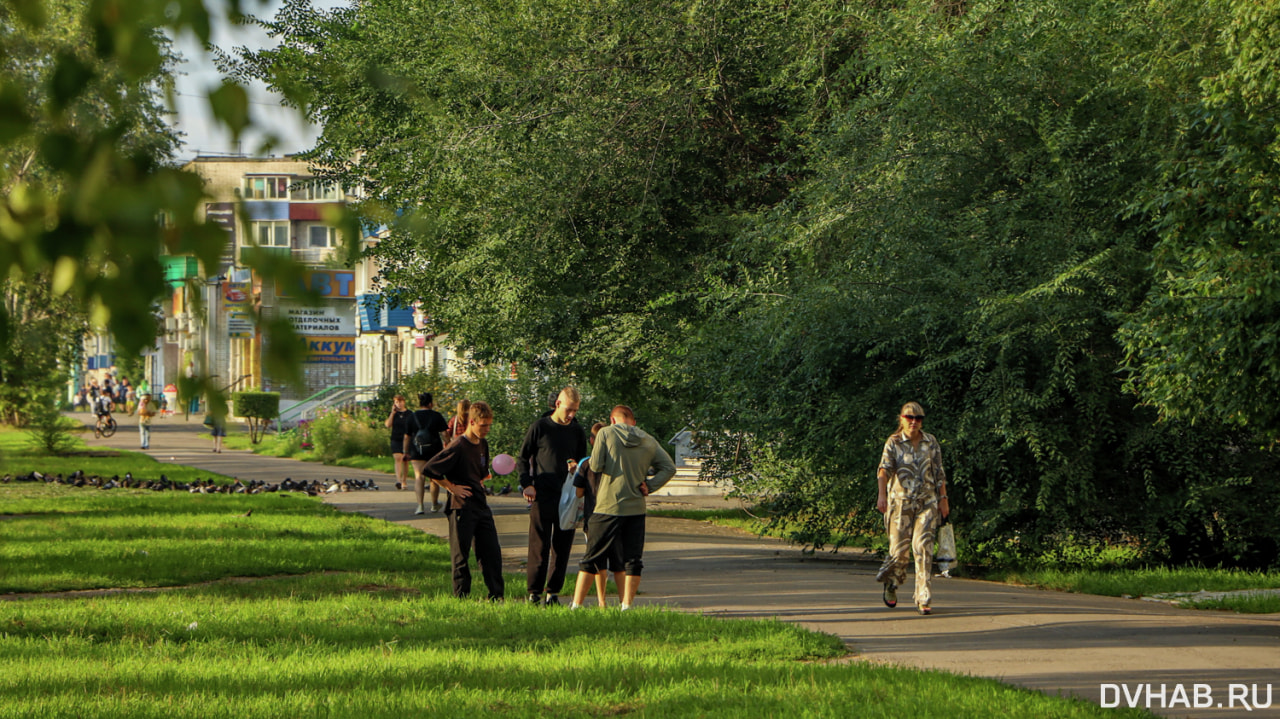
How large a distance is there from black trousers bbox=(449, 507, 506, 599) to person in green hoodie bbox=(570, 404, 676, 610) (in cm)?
90

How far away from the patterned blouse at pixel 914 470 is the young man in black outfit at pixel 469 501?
10.7ft

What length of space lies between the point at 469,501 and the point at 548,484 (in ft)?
2.18

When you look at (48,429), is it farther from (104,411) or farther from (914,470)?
(914,470)

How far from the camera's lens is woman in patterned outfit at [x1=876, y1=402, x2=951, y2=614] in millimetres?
10555

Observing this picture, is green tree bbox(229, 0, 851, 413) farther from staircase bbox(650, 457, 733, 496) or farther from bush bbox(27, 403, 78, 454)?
bush bbox(27, 403, 78, 454)

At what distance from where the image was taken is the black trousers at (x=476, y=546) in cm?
1075

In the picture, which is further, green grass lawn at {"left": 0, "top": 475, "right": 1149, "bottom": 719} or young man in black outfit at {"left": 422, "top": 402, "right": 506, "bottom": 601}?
young man in black outfit at {"left": 422, "top": 402, "right": 506, "bottom": 601}

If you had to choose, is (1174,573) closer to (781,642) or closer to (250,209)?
(781,642)

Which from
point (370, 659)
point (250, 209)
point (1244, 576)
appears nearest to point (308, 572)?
point (370, 659)

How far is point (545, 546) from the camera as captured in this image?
1091 centimetres

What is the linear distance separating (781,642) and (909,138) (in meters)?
8.12

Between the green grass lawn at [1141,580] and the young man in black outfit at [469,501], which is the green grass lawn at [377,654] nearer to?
the young man in black outfit at [469,501]

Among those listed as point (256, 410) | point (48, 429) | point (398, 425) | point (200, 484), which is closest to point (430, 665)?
point (398, 425)

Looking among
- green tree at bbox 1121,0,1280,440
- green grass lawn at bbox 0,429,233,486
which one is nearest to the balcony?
green tree at bbox 1121,0,1280,440
